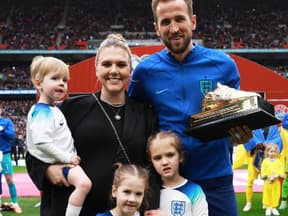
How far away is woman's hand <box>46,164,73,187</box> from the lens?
287 centimetres

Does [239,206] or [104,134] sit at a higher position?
[104,134]

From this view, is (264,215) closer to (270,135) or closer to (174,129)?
(270,135)

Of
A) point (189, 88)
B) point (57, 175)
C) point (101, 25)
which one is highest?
point (101, 25)

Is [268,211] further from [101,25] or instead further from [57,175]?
[101,25]

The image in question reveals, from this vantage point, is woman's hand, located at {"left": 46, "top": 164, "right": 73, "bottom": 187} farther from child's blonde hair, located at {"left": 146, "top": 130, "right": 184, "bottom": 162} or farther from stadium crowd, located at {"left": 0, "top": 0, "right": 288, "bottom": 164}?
stadium crowd, located at {"left": 0, "top": 0, "right": 288, "bottom": 164}

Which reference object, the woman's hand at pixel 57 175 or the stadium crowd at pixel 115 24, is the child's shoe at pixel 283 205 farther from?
the stadium crowd at pixel 115 24

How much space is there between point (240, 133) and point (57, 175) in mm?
1076

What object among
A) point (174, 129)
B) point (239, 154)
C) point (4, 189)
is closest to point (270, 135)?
point (239, 154)

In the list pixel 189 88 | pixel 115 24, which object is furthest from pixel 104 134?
pixel 115 24

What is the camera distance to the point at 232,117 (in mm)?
2656

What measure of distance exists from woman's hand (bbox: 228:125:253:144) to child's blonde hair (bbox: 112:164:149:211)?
539mm

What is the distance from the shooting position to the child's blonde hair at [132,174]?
9.01ft

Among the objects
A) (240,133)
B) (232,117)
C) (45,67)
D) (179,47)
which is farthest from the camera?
(45,67)

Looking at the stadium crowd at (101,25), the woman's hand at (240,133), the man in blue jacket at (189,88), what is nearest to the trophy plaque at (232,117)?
the woman's hand at (240,133)
